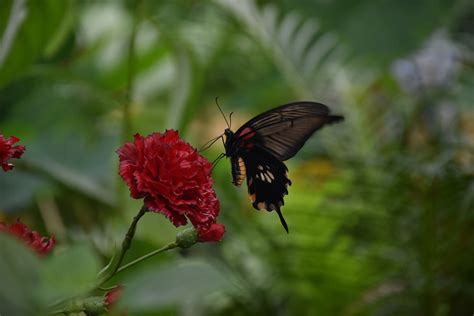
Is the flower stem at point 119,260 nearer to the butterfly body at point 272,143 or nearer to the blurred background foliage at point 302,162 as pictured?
the butterfly body at point 272,143

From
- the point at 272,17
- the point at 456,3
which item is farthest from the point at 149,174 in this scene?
the point at 456,3

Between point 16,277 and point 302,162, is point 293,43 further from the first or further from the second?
point 16,277

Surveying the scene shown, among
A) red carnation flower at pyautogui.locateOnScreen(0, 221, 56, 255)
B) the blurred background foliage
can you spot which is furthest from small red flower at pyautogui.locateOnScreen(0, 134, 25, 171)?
the blurred background foliage

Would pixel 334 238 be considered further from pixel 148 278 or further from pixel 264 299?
pixel 148 278

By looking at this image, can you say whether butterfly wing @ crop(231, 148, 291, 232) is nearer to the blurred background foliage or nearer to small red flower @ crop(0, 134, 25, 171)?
small red flower @ crop(0, 134, 25, 171)

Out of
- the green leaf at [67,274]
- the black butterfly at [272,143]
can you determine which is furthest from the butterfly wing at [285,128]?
the green leaf at [67,274]

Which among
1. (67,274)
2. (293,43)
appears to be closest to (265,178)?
(67,274)
